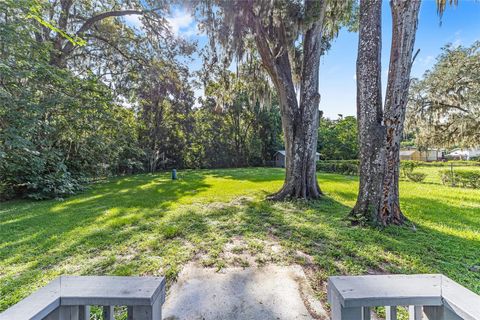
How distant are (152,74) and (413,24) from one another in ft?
26.8

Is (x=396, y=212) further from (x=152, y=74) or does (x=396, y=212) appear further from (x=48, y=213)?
(x=152, y=74)

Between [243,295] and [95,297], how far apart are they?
1402 millimetres

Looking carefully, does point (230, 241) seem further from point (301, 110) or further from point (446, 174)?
point (446, 174)

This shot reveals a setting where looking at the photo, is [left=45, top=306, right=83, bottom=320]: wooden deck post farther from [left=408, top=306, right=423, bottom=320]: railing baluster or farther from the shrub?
the shrub

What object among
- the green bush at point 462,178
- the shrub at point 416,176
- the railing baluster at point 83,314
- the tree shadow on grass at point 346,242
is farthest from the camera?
the shrub at point 416,176

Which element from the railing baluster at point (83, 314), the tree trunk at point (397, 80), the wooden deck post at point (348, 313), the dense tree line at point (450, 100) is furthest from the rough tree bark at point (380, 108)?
the dense tree line at point (450, 100)

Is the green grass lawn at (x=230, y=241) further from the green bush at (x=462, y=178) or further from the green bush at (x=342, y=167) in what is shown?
the green bush at (x=342, y=167)

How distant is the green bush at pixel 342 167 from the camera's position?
14.8 meters

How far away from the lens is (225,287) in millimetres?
2248

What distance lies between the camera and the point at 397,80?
3.69 m

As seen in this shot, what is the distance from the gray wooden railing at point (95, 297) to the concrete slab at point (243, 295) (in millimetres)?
916

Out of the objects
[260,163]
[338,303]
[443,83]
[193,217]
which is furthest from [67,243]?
[260,163]

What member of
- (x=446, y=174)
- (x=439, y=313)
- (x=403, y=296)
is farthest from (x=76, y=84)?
(x=446, y=174)

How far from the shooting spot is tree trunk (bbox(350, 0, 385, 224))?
12.6 ft
